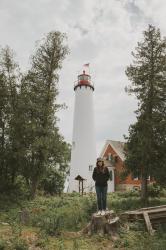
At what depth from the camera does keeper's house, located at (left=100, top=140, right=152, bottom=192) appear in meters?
45.3

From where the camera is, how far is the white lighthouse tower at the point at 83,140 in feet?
134

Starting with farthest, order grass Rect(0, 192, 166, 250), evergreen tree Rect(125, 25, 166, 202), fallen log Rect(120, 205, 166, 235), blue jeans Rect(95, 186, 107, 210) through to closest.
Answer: evergreen tree Rect(125, 25, 166, 202), fallen log Rect(120, 205, 166, 235), blue jeans Rect(95, 186, 107, 210), grass Rect(0, 192, 166, 250)

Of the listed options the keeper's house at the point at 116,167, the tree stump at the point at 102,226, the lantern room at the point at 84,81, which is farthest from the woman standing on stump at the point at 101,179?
the lantern room at the point at 84,81

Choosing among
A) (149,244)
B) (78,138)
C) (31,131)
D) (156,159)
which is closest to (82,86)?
(78,138)

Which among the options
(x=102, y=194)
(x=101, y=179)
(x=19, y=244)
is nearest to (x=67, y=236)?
(x=102, y=194)

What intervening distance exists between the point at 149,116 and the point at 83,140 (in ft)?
59.8

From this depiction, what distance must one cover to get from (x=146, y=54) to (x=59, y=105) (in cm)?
808

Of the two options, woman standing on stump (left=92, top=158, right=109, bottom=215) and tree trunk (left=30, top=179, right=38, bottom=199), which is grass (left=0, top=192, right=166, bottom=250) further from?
tree trunk (left=30, top=179, right=38, bottom=199)

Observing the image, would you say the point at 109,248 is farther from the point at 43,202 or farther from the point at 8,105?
the point at 8,105

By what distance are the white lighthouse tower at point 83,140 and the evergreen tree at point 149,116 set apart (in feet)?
50.2

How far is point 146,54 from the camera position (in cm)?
2658

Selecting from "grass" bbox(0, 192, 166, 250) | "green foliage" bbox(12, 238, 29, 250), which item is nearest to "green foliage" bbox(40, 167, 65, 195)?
"grass" bbox(0, 192, 166, 250)

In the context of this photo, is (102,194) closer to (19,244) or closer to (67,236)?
(67,236)

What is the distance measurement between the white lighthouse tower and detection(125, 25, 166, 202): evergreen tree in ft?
50.2
